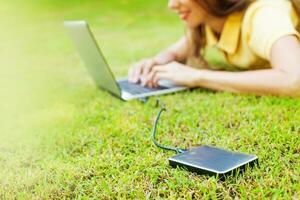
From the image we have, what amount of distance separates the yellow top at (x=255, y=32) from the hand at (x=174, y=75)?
29cm

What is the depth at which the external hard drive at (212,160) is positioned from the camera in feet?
5.08

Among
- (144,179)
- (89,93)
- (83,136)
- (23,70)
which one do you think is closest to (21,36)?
(23,70)

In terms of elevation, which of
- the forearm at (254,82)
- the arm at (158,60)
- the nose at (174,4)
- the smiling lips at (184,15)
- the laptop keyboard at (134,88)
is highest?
the nose at (174,4)

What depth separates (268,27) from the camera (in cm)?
244

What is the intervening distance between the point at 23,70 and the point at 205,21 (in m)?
1.25

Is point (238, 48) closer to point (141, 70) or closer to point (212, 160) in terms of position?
point (141, 70)

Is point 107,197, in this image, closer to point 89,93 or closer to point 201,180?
point 201,180

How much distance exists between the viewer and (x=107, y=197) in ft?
4.90

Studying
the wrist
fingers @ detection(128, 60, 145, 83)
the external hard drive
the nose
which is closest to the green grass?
the external hard drive

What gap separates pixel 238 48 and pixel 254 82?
455 mm

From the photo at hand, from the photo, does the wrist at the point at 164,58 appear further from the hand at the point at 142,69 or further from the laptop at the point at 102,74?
the laptop at the point at 102,74

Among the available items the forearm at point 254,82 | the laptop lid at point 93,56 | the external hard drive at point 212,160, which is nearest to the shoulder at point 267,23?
the forearm at point 254,82

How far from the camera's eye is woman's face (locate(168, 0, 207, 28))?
8.95 feet

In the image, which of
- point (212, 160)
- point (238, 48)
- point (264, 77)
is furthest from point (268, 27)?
point (212, 160)
